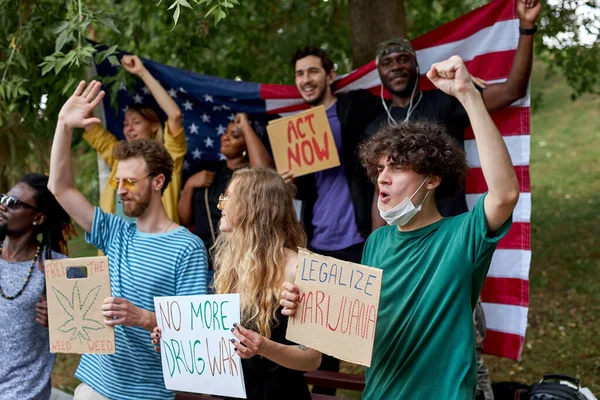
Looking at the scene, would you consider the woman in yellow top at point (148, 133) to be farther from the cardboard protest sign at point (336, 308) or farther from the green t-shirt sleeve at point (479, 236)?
the green t-shirt sleeve at point (479, 236)

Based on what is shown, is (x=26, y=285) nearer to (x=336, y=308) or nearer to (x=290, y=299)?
(x=290, y=299)

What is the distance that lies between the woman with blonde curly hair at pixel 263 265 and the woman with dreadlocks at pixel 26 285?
1.24 metres

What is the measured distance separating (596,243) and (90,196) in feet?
22.0

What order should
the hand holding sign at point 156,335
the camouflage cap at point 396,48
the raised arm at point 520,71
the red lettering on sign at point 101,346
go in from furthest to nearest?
the camouflage cap at point 396,48 < the raised arm at point 520,71 < the red lettering on sign at point 101,346 < the hand holding sign at point 156,335

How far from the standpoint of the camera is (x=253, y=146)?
16.4 ft

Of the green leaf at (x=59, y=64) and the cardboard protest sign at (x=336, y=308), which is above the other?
the green leaf at (x=59, y=64)

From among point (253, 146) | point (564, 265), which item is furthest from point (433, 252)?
point (564, 265)

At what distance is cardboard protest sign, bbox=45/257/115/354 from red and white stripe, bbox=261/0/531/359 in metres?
2.42

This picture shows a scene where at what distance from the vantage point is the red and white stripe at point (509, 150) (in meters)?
4.52

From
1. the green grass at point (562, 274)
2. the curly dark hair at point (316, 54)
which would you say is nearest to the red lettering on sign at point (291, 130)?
the curly dark hair at point (316, 54)

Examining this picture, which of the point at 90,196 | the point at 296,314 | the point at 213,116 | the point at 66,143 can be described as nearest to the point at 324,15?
the point at 213,116

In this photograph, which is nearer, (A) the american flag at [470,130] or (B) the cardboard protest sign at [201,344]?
(B) the cardboard protest sign at [201,344]

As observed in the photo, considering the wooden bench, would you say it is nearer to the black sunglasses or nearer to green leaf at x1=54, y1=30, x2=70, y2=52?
the black sunglasses

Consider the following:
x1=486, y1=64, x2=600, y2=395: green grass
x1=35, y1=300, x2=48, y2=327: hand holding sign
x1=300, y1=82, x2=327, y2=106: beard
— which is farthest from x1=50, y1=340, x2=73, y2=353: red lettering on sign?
x1=486, y1=64, x2=600, y2=395: green grass
